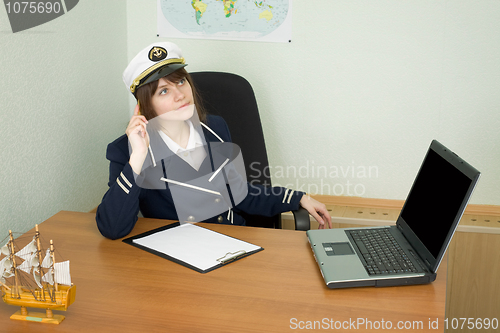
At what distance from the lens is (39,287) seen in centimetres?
87

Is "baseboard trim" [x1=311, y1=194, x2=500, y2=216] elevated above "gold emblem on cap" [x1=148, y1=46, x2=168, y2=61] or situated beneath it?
situated beneath

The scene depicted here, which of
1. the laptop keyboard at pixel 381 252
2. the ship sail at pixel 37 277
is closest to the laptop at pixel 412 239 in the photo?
the laptop keyboard at pixel 381 252

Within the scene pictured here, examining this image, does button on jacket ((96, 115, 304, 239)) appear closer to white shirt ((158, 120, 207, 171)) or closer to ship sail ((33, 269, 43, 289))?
white shirt ((158, 120, 207, 171))

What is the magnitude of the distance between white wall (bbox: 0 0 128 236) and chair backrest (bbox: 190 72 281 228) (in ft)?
1.41

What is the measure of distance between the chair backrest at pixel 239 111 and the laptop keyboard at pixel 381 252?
0.62 metres

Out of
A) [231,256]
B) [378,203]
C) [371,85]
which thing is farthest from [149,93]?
[378,203]

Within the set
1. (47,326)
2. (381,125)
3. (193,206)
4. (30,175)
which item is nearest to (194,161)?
(193,206)

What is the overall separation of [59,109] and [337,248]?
1.09m

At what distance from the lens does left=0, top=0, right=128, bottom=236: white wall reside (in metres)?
1.34

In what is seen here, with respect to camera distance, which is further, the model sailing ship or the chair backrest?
the chair backrest

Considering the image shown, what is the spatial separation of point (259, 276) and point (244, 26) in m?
1.28

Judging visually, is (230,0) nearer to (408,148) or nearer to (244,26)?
(244,26)

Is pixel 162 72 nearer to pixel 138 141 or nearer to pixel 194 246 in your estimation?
pixel 138 141

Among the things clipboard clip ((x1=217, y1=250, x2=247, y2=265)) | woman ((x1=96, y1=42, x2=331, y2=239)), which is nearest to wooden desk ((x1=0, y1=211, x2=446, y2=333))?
clipboard clip ((x1=217, y1=250, x2=247, y2=265))
